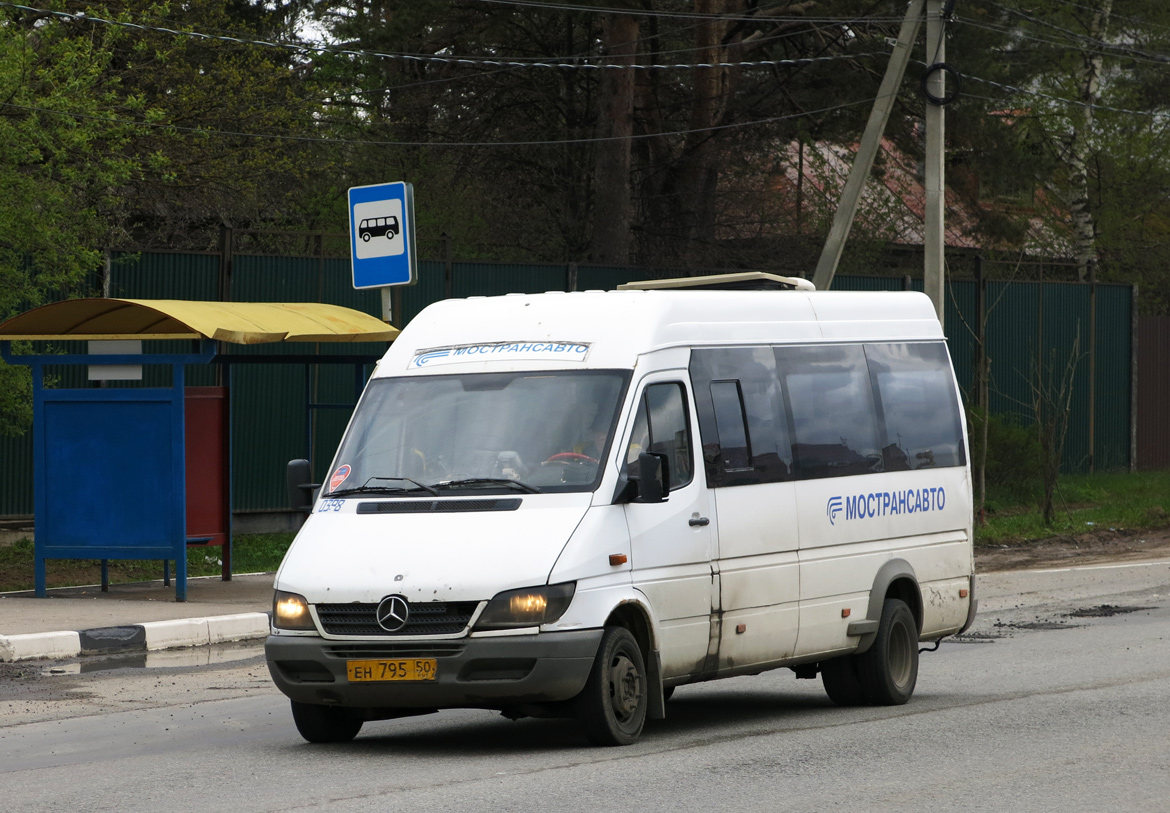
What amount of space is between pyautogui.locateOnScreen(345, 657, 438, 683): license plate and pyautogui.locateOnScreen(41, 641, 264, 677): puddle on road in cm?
398

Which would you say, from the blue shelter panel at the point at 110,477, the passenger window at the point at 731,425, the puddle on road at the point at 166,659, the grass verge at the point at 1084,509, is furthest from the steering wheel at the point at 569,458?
the grass verge at the point at 1084,509

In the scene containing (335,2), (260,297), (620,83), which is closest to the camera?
(260,297)

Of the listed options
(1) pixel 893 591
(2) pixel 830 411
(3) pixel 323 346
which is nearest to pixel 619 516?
(2) pixel 830 411

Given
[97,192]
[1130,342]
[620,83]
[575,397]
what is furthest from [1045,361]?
[575,397]

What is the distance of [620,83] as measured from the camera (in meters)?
27.6

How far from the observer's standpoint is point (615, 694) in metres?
8.18

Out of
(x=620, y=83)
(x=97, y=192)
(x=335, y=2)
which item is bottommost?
(x=97, y=192)

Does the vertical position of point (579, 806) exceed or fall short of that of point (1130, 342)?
it falls short

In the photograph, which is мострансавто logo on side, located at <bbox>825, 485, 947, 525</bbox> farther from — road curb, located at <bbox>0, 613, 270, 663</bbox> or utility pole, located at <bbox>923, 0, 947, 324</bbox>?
utility pole, located at <bbox>923, 0, 947, 324</bbox>

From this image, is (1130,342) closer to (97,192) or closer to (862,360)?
(97,192)

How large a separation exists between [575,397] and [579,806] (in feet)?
8.46

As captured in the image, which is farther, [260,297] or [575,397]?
[260,297]

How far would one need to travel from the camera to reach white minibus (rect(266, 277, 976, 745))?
789cm

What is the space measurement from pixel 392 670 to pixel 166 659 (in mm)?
4550
